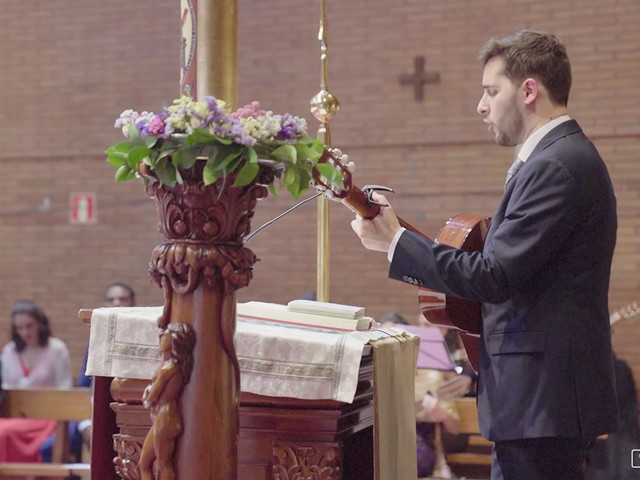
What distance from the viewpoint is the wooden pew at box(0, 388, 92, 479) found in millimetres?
5469

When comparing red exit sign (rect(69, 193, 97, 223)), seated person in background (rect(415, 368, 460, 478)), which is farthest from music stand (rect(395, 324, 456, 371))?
red exit sign (rect(69, 193, 97, 223))

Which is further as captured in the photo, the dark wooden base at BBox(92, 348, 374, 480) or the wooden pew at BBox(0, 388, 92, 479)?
the wooden pew at BBox(0, 388, 92, 479)

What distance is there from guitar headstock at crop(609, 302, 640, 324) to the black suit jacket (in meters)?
5.20

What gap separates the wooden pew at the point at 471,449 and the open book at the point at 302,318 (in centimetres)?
243

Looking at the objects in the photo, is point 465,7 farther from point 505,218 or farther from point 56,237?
point 505,218

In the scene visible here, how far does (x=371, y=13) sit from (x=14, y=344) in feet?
14.2

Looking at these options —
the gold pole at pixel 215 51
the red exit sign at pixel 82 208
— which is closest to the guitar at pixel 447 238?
the gold pole at pixel 215 51

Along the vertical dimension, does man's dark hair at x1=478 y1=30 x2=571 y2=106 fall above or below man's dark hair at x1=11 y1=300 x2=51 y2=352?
above

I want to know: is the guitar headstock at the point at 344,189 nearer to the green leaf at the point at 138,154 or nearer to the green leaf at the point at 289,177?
the green leaf at the point at 289,177

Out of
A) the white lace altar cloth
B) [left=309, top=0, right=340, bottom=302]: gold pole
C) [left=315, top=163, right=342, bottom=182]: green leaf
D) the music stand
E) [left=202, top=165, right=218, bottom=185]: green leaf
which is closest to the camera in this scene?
[left=202, top=165, right=218, bottom=185]: green leaf

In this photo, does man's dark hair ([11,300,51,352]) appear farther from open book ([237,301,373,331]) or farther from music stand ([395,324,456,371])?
open book ([237,301,373,331])

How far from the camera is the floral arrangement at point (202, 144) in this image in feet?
7.58

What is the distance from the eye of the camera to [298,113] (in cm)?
870

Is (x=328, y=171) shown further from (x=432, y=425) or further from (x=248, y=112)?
(x=432, y=425)
